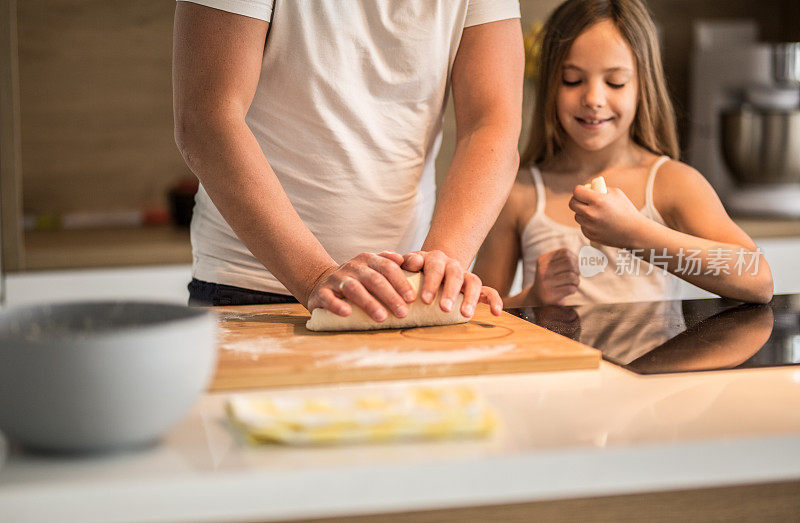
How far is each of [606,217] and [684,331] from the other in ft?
1.02

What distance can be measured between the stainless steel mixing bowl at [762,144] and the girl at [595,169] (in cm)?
82

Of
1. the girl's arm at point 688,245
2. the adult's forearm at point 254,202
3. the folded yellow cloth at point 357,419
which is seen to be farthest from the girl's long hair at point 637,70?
the folded yellow cloth at point 357,419

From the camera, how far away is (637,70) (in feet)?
5.06

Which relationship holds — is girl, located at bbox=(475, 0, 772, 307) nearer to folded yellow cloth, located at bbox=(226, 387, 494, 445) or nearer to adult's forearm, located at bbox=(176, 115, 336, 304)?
adult's forearm, located at bbox=(176, 115, 336, 304)

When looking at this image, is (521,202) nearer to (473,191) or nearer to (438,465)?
(473,191)

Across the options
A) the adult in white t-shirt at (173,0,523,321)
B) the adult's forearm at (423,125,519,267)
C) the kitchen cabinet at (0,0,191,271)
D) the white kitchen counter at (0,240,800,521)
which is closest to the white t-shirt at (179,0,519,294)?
the adult in white t-shirt at (173,0,523,321)

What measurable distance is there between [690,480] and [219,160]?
0.65 m

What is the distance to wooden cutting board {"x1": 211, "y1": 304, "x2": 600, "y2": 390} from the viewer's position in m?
0.73

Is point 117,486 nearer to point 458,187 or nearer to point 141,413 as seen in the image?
point 141,413

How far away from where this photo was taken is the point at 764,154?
231 centimetres

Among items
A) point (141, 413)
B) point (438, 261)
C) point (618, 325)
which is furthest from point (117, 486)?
point (618, 325)

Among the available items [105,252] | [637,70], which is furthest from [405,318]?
[105,252]

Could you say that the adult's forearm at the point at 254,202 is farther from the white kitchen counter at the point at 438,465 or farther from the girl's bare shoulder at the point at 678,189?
the girl's bare shoulder at the point at 678,189

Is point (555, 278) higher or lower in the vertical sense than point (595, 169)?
lower
